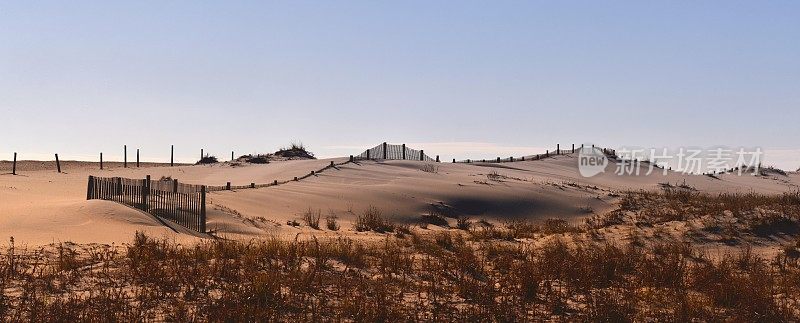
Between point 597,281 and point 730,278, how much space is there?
176 centimetres

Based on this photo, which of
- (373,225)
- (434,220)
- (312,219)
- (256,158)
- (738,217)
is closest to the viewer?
(738,217)

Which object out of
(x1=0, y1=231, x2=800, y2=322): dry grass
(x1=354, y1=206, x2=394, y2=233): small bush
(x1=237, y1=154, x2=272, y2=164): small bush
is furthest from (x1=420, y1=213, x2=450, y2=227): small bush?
(x1=237, y1=154, x2=272, y2=164): small bush

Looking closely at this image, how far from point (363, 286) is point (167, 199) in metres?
10.0

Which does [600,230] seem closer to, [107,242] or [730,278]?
[730,278]

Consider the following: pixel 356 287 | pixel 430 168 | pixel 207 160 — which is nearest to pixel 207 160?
pixel 207 160

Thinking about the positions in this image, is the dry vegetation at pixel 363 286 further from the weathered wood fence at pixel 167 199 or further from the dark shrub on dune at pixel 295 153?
the dark shrub on dune at pixel 295 153

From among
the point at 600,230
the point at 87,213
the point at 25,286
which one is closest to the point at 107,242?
the point at 87,213

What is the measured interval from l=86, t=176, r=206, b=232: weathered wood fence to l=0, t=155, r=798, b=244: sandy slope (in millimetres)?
926

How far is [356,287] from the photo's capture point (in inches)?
391

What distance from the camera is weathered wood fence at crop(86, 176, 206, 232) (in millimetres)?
17906

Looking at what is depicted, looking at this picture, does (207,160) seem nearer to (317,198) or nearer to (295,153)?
(295,153)

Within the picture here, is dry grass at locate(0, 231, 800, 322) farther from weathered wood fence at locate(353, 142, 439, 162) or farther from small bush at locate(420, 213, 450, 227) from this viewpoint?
weathered wood fence at locate(353, 142, 439, 162)

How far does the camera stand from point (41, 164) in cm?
6047

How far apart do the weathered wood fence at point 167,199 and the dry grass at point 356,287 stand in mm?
5142
